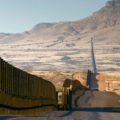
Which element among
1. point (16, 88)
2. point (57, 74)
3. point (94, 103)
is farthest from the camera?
point (57, 74)

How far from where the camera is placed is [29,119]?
8000mm

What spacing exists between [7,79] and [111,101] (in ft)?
105

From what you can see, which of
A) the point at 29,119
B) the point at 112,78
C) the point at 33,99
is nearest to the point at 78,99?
the point at 33,99

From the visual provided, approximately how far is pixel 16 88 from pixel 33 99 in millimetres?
4162

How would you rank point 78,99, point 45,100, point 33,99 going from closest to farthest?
1. point 33,99
2. point 45,100
3. point 78,99

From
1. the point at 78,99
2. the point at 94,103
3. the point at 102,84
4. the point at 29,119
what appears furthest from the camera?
the point at 102,84

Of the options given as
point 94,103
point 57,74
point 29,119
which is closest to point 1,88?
point 29,119

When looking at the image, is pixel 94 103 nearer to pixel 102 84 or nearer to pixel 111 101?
pixel 111 101

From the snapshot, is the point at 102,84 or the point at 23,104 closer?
the point at 23,104

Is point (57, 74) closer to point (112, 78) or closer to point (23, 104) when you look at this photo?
point (112, 78)

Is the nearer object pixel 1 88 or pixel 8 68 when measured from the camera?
pixel 1 88

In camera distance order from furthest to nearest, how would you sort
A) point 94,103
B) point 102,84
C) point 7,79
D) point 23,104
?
point 102,84, point 94,103, point 23,104, point 7,79

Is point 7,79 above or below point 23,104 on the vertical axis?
above

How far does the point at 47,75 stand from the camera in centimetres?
8038
